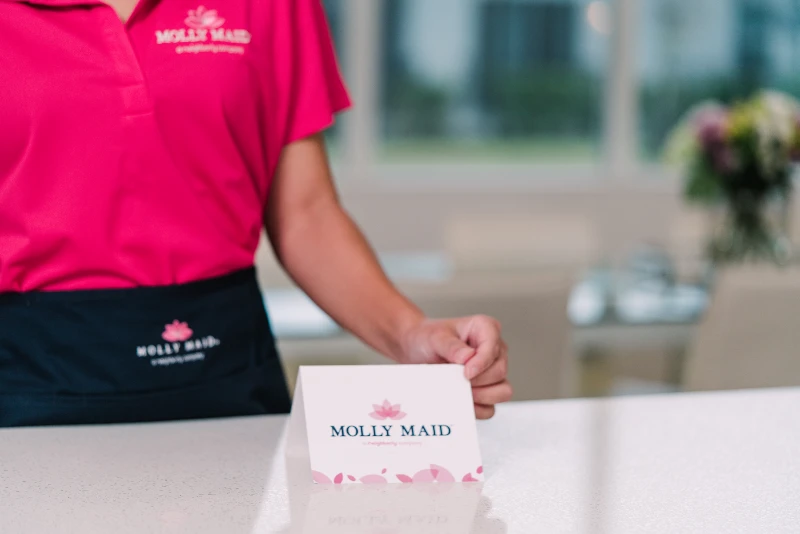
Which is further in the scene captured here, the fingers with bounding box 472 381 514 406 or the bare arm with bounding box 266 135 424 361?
the bare arm with bounding box 266 135 424 361

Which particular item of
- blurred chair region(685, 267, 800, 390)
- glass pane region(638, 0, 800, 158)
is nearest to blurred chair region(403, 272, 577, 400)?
blurred chair region(685, 267, 800, 390)

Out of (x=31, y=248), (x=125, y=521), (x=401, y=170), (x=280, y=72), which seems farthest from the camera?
(x=401, y=170)

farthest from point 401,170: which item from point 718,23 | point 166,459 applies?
point 166,459

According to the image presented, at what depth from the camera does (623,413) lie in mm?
1251

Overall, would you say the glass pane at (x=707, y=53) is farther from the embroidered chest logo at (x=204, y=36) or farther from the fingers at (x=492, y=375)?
the fingers at (x=492, y=375)

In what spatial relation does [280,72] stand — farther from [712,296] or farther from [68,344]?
[712,296]

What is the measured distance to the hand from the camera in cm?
111

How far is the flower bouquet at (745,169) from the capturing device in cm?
312

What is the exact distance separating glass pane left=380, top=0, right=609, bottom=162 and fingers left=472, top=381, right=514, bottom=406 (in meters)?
5.30

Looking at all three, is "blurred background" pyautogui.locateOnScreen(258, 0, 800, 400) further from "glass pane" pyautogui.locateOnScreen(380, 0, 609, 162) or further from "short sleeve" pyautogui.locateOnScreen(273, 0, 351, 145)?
"short sleeve" pyautogui.locateOnScreen(273, 0, 351, 145)

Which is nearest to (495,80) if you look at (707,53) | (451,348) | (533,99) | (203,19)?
(533,99)

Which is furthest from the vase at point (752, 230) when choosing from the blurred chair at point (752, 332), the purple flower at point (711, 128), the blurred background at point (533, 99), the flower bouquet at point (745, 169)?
the blurred background at point (533, 99)

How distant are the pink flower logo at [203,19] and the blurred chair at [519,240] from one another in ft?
8.59

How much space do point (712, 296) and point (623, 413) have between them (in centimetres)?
116
